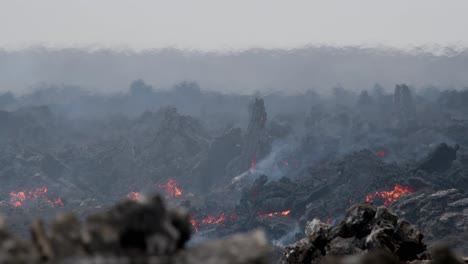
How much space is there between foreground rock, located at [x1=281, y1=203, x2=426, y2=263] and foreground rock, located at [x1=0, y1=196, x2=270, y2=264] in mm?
37762

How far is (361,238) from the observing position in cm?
5306

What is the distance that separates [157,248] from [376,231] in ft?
134

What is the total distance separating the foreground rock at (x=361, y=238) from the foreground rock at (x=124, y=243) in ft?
124

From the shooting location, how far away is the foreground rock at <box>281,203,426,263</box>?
4678 cm

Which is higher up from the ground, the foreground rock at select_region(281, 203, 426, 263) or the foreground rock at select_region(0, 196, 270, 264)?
the foreground rock at select_region(0, 196, 270, 264)

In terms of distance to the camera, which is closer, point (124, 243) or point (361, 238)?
point (124, 243)

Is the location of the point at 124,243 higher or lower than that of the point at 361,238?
higher

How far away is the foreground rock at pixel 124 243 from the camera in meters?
9.19

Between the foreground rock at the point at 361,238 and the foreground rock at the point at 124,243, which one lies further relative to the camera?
the foreground rock at the point at 361,238

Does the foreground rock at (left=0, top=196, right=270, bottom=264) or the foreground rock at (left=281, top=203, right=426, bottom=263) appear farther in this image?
the foreground rock at (left=281, top=203, right=426, bottom=263)

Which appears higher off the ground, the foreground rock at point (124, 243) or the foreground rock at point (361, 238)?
the foreground rock at point (124, 243)

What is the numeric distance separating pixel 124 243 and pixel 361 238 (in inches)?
1837

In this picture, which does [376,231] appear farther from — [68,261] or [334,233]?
[68,261]

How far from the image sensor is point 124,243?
943cm
